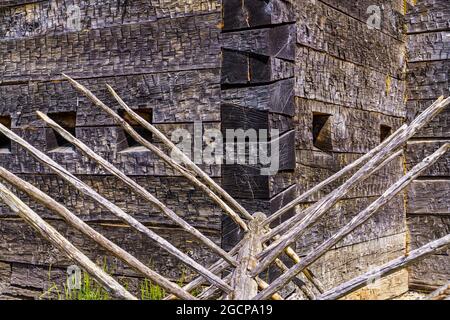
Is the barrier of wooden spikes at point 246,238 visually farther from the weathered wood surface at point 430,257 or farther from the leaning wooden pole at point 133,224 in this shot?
the weathered wood surface at point 430,257

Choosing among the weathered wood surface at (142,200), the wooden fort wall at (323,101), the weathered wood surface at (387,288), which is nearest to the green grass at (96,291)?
the weathered wood surface at (142,200)

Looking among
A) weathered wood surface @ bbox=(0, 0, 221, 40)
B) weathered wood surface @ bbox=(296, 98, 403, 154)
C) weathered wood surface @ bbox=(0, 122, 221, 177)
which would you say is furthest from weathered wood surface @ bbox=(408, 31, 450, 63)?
weathered wood surface @ bbox=(0, 122, 221, 177)

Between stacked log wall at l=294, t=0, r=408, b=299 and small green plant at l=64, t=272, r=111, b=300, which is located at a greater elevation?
stacked log wall at l=294, t=0, r=408, b=299

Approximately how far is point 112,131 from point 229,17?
95cm

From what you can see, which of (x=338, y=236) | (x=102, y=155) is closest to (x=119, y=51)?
(x=102, y=155)

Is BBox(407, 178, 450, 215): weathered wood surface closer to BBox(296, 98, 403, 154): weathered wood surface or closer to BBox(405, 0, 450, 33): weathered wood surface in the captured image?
BBox(296, 98, 403, 154): weathered wood surface

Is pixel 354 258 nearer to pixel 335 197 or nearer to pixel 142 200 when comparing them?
pixel 142 200

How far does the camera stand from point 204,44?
360 cm

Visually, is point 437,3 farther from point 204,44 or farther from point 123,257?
point 123,257

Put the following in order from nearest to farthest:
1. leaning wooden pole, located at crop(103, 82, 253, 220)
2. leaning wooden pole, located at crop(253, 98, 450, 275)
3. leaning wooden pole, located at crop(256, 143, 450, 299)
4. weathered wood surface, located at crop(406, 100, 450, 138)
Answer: leaning wooden pole, located at crop(256, 143, 450, 299), leaning wooden pole, located at crop(253, 98, 450, 275), leaning wooden pole, located at crop(103, 82, 253, 220), weathered wood surface, located at crop(406, 100, 450, 138)

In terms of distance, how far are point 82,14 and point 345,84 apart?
160 cm

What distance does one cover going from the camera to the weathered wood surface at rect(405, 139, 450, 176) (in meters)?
4.99

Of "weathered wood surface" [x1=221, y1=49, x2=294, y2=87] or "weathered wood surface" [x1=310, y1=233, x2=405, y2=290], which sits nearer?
"weathered wood surface" [x1=221, y1=49, x2=294, y2=87]
